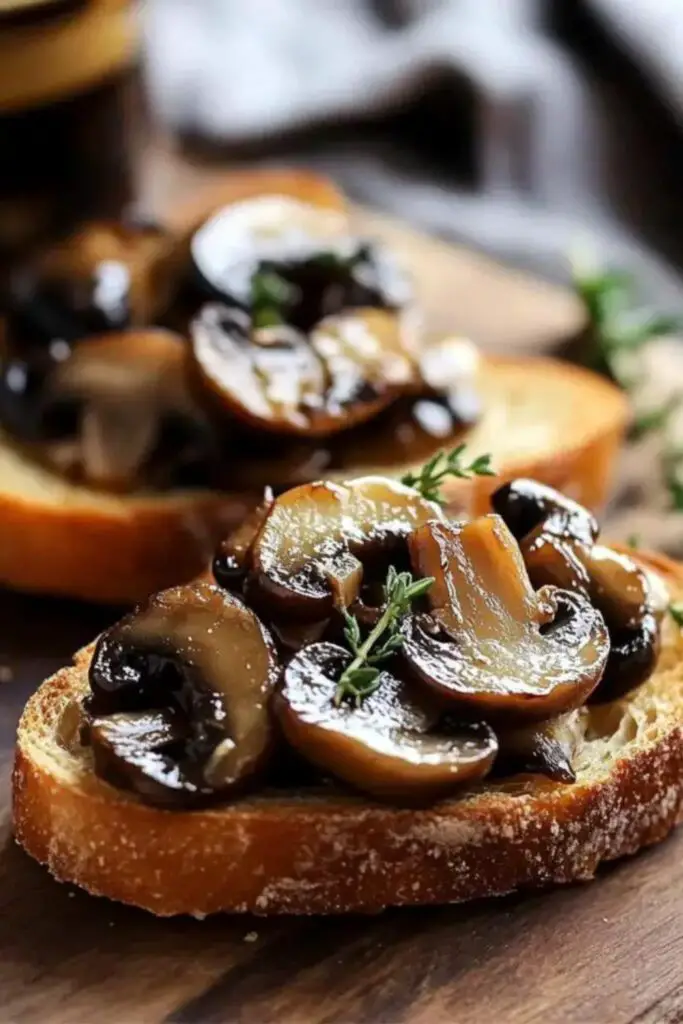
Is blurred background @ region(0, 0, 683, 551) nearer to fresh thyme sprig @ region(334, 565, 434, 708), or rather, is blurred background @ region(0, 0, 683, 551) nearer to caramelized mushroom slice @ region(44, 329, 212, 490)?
caramelized mushroom slice @ region(44, 329, 212, 490)

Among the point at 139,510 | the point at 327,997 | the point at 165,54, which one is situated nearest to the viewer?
the point at 327,997

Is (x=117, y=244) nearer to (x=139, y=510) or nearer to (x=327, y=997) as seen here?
(x=139, y=510)

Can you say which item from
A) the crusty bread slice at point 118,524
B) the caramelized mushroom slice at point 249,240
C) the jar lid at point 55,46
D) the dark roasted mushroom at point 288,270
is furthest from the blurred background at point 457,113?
the crusty bread slice at point 118,524

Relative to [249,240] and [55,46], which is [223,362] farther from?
[55,46]

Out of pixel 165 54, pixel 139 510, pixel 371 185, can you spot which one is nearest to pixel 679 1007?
pixel 139 510

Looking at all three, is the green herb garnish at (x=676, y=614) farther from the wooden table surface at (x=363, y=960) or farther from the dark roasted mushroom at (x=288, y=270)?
the dark roasted mushroom at (x=288, y=270)

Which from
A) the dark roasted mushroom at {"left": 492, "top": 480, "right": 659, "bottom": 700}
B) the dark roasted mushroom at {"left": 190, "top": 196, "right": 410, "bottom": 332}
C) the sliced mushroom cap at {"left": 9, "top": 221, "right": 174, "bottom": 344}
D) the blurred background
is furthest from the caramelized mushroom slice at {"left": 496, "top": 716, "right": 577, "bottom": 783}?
the blurred background
